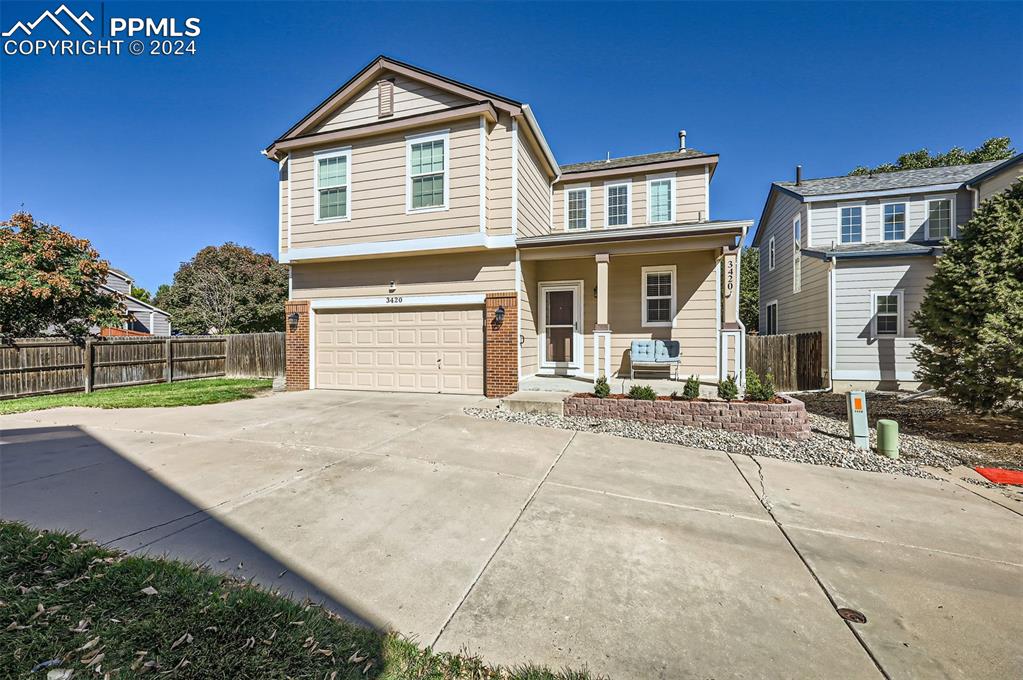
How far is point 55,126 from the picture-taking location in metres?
9.30

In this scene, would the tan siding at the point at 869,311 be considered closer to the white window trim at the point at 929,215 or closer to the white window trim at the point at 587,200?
the white window trim at the point at 929,215

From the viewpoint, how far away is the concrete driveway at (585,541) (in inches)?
80.3

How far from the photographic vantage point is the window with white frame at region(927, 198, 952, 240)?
11.8 metres

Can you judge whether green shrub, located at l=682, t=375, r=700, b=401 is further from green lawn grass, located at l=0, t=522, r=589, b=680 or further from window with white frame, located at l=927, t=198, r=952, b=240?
window with white frame, located at l=927, t=198, r=952, b=240

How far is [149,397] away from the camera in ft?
29.8

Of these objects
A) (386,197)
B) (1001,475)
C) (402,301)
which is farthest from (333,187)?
(1001,475)

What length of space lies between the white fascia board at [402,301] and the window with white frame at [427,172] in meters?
1.97

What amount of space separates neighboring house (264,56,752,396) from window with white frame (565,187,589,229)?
0.81 meters

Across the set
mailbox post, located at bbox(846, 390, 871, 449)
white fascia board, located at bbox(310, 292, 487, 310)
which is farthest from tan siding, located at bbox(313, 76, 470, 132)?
mailbox post, located at bbox(846, 390, 871, 449)

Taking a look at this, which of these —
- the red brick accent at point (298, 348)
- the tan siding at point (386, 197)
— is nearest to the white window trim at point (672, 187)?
the tan siding at point (386, 197)

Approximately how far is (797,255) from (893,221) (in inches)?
98.8

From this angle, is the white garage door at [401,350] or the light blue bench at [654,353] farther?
the light blue bench at [654,353]

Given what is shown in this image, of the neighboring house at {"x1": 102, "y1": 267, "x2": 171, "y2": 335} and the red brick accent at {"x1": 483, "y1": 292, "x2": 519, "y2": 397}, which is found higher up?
the neighboring house at {"x1": 102, "y1": 267, "x2": 171, "y2": 335}

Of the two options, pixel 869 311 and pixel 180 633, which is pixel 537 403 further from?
pixel 869 311
